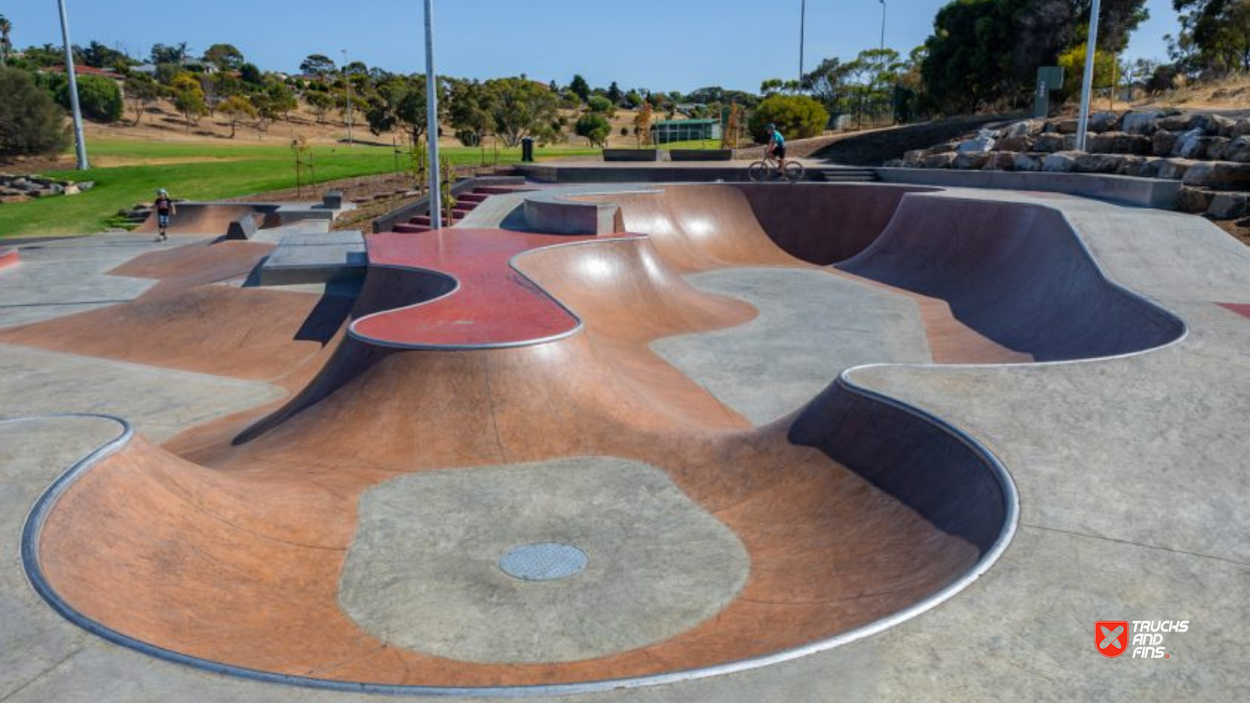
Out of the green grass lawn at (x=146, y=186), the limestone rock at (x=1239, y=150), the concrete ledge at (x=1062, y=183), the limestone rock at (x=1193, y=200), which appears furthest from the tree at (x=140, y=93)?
the limestone rock at (x=1239, y=150)

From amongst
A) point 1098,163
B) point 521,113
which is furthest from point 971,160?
point 521,113

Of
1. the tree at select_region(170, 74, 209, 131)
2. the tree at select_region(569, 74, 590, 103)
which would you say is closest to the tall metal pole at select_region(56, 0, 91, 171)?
the tree at select_region(170, 74, 209, 131)

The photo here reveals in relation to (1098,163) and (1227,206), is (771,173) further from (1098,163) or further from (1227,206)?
(1227,206)

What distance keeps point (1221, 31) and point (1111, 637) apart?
46161mm

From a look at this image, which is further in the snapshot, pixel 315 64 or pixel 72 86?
pixel 315 64

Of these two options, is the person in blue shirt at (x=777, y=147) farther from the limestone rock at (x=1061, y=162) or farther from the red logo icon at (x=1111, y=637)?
the red logo icon at (x=1111, y=637)

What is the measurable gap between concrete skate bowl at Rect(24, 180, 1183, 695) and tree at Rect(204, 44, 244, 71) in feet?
539

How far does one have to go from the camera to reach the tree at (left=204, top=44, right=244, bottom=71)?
154m

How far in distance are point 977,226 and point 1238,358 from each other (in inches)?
435

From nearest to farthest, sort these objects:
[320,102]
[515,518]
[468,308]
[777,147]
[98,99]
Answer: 1. [515,518]
2. [468,308]
3. [777,147]
4. [98,99]
5. [320,102]

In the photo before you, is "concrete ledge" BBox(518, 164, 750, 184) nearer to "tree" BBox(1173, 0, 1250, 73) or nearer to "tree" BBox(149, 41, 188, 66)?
"tree" BBox(1173, 0, 1250, 73)

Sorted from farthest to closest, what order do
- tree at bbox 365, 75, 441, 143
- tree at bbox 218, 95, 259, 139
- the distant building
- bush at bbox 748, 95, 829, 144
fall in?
1. tree at bbox 218, 95, 259, 139
2. the distant building
3. tree at bbox 365, 75, 441, 143
4. bush at bbox 748, 95, 829, 144
